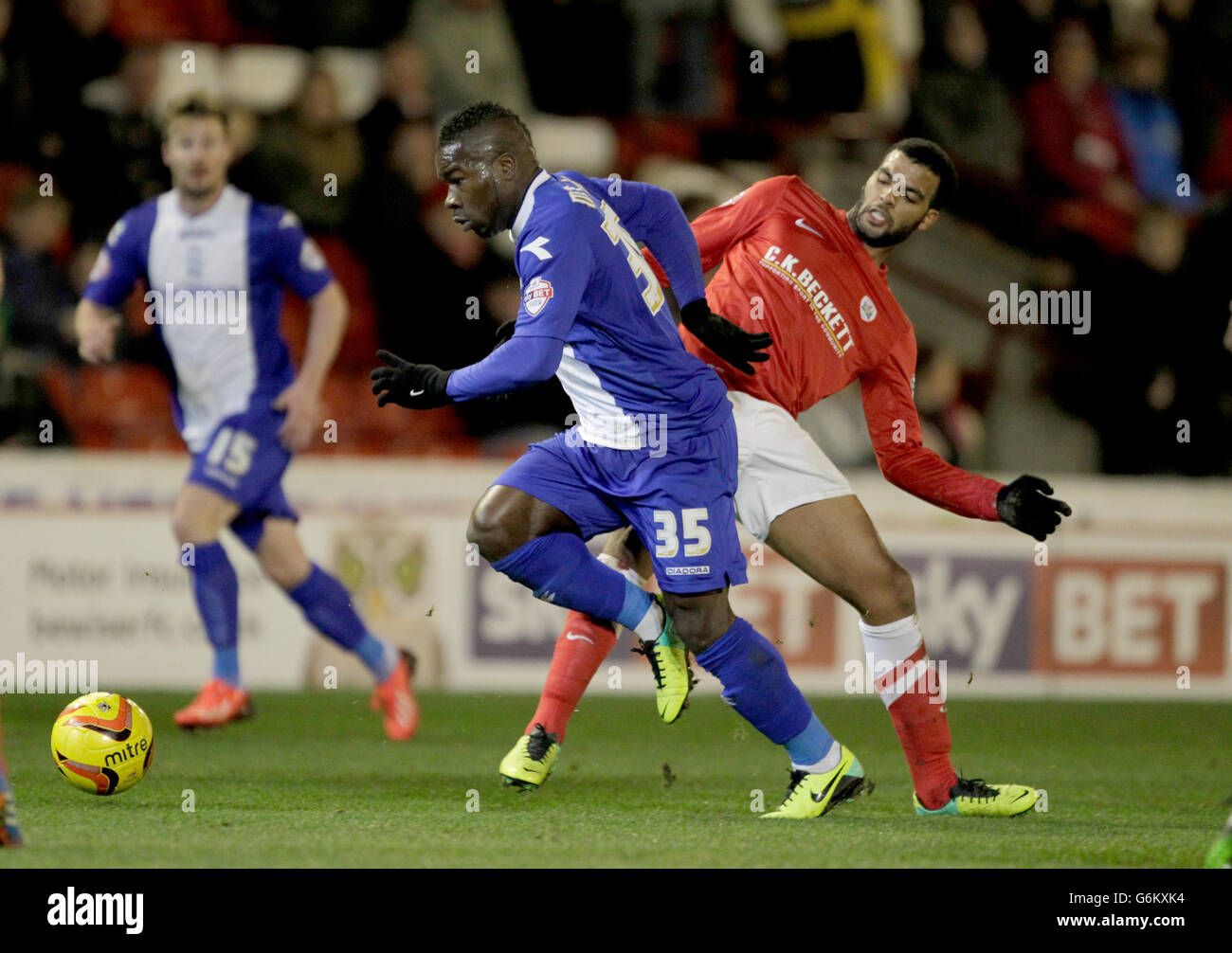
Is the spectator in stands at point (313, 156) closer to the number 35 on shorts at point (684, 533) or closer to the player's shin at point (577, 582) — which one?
the player's shin at point (577, 582)

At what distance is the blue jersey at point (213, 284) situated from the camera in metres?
7.18

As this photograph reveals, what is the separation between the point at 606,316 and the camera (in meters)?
4.75

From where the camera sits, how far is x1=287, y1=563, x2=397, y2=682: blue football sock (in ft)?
23.4

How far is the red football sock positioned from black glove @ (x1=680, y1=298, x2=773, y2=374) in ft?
3.49

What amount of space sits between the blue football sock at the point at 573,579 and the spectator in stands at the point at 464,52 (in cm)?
687

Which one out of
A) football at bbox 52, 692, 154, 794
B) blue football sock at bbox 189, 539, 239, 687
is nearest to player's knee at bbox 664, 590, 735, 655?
football at bbox 52, 692, 154, 794

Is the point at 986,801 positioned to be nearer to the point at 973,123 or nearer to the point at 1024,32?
the point at 973,123

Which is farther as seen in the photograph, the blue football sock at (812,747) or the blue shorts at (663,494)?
the blue football sock at (812,747)

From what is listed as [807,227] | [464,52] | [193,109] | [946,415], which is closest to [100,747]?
[807,227]

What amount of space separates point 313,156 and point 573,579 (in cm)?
639

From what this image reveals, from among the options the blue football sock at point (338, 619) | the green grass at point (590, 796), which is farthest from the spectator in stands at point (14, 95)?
the blue football sock at point (338, 619)

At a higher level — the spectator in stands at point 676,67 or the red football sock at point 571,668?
the spectator in stands at point 676,67

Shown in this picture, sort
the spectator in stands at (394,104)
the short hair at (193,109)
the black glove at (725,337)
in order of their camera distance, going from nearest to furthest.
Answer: the black glove at (725,337)
the short hair at (193,109)
the spectator in stands at (394,104)

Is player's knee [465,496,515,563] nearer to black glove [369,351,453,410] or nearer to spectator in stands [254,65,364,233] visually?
black glove [369,351,453,410]
